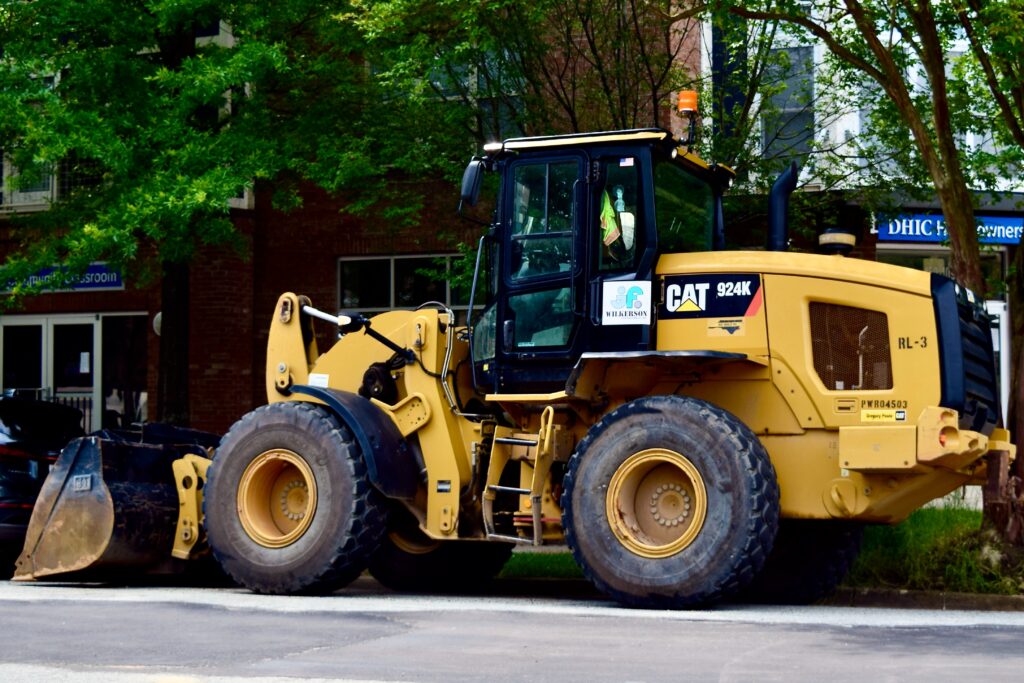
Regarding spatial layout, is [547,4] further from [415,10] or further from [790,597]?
[790,597]

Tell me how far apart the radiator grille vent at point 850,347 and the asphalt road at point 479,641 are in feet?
5.13

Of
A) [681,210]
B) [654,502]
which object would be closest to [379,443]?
[654,502]

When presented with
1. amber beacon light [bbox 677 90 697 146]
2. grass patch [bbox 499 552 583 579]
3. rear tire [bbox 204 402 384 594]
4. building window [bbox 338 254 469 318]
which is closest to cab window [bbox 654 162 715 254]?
amber beacon light [bbox 677 90 697 146]

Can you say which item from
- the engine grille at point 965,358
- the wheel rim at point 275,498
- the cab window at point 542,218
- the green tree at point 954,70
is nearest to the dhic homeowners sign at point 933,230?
the green tree at point 954,70

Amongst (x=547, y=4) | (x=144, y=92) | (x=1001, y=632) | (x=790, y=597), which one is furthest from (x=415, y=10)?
(x=1001, y=632)

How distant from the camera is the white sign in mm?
10828

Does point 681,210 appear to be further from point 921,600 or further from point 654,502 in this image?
point 921,600

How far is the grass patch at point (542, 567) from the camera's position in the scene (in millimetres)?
13727

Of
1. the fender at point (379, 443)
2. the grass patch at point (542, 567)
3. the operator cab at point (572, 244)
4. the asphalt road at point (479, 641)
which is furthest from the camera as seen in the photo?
the grass patch at point (542, 567)

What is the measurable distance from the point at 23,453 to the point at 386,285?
1051 centimetres

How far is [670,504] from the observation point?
10406 mm

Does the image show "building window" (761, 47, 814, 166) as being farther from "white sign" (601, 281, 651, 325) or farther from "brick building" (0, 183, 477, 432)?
"white sign" (601, 281, 651, 325)

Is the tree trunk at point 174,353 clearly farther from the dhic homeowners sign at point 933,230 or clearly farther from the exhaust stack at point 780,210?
the exhaust stack at point 780,210

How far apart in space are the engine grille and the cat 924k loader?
0.07 feet
